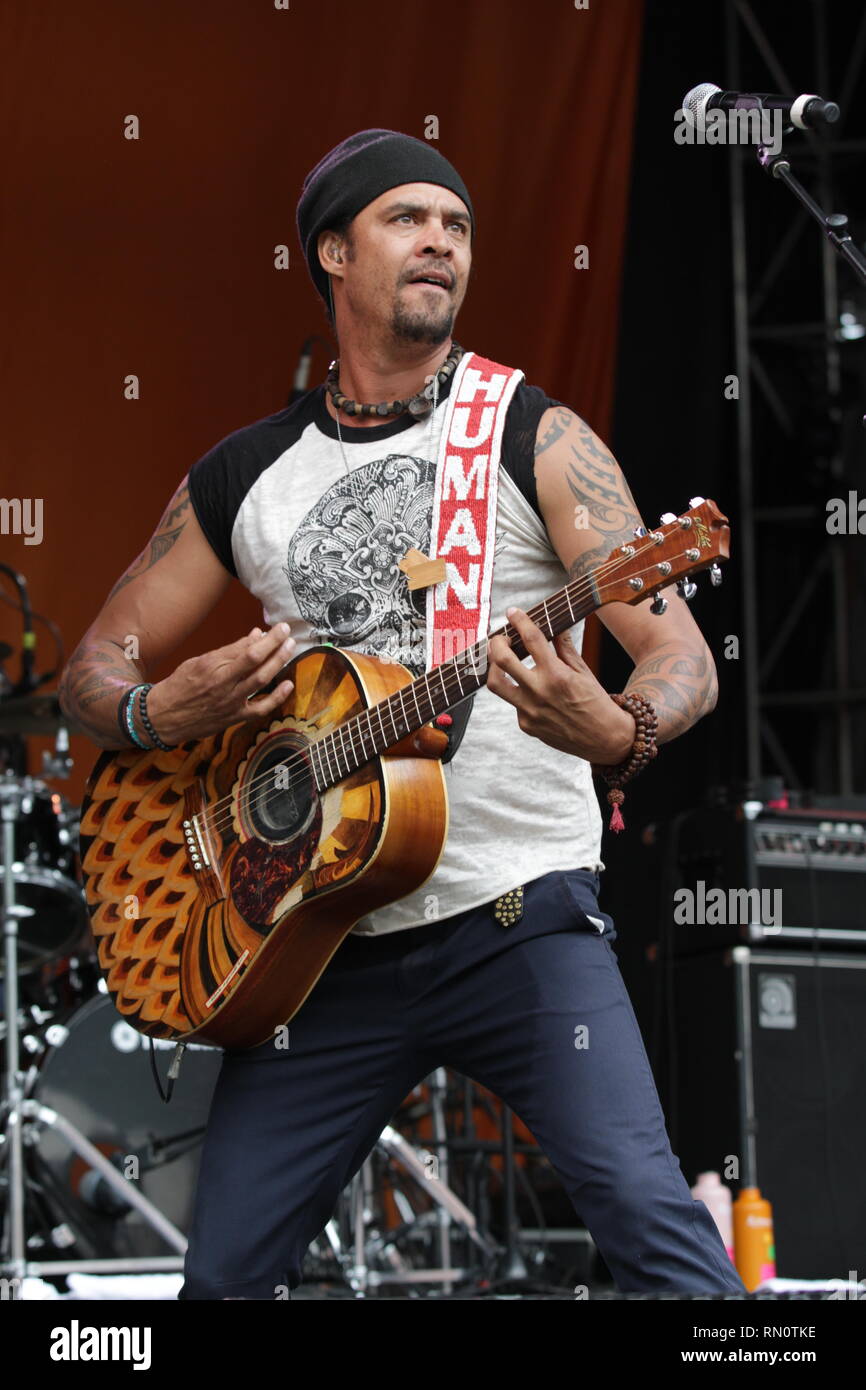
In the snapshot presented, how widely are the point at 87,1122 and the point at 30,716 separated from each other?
4.45 feet

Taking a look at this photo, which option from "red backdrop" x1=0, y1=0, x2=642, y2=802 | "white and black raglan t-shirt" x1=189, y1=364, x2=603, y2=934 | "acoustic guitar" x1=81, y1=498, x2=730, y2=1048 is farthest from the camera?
"red backdrop" x1=0, y1=0, x2=642, y2=802

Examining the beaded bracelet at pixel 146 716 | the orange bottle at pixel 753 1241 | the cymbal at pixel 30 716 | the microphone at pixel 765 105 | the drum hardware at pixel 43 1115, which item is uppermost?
the microphone at pixel 765 105

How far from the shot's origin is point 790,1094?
499cm

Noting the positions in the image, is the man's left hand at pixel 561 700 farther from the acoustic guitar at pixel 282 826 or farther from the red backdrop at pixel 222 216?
the red backdrop at pixel 222 216

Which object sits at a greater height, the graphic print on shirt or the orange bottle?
the graphic print on shirt

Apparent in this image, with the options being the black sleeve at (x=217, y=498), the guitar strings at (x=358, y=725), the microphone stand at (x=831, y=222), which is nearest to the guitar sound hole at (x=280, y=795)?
the guitar strings at (x=358, y=725)

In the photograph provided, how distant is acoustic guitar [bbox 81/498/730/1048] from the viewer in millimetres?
2406

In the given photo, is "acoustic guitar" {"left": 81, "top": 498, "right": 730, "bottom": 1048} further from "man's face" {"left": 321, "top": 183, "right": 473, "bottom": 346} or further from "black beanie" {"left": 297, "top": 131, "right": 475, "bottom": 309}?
"black beanie" {"left": 297, "top": 131, "right": 475, "bottom": 309}

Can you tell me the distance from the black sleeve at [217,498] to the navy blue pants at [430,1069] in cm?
77

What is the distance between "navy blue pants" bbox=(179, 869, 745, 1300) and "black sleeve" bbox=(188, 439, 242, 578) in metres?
0.77

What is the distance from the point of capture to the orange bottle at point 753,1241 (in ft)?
15.2

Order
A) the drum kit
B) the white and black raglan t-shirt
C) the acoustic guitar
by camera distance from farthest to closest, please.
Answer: the drum kit
the white and black raglan t-shirt
the acoustic guitar

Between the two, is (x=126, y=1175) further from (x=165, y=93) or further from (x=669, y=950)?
(x=165, y=93)

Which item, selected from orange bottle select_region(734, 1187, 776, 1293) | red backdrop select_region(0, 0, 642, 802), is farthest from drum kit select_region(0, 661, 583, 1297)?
red backdrop select_region(0, 0, 642, 802)
